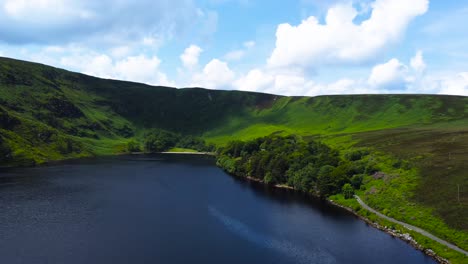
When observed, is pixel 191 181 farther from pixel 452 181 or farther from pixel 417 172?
pixel 452 181

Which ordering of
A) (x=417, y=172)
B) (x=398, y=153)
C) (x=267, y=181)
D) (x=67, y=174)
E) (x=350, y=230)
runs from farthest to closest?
(x=67, y=174), (x=267, y=181), (x=398, y=153), (x=417, y=172), (x=350, y=230)

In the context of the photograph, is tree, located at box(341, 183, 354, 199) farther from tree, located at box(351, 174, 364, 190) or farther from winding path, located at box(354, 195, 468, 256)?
winding path, located at box(354, 195, 468, 256)

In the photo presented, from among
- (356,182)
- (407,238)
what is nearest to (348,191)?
(356,182)

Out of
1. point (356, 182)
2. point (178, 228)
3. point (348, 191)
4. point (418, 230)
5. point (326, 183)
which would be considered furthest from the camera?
point (326, 183)

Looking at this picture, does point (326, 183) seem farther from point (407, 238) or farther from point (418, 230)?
point (407, 238)

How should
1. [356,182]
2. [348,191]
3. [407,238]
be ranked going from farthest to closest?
[356,182], [348,191], [407,238]

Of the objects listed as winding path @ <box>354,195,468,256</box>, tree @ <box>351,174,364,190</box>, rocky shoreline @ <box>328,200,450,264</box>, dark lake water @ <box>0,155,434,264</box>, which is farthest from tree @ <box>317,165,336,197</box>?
rocky shoreline @ <box>328,200,450,264</box>

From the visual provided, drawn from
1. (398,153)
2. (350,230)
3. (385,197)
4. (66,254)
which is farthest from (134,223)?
(398,153)

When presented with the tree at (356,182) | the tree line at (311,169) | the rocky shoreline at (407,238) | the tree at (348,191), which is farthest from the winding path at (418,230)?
the tree line at (311,169)
